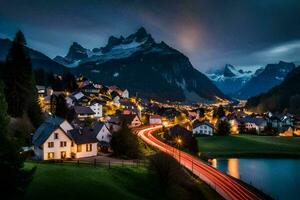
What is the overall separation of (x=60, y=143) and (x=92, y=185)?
2984cm

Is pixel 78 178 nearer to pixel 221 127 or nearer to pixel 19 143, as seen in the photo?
pixel 19 143

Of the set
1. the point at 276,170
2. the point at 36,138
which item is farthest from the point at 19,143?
the point at 276,170

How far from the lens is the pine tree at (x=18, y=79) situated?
7169 centimetres

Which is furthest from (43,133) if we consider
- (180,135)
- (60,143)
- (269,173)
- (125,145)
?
(269,173)

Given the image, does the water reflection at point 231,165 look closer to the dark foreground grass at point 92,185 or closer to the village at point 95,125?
the village at point 95,125

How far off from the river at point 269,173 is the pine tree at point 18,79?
5084 centimetres

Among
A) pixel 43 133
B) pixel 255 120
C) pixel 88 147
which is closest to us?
pixel 43 133

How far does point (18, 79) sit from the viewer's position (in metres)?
73.9

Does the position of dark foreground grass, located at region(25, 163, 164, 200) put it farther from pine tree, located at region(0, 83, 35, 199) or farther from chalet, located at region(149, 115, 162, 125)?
Answer: chalet, located at region(149, 115, 162, 125)

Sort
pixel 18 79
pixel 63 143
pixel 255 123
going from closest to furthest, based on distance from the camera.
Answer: pixel 63 143 → pixel 18 79 → pixel 255 123

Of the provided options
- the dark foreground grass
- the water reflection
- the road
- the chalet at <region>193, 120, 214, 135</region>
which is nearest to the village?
the chalet at <region>193, 120, 214, 135</region>

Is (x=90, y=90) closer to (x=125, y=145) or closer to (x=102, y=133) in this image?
(x=102, y=133)

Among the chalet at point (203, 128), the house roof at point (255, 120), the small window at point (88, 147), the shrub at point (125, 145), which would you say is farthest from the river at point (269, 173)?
the house roof at point (255, 120)

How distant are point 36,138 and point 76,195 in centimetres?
3516
